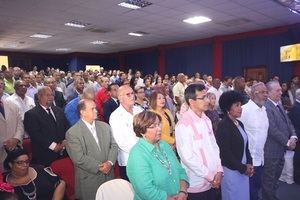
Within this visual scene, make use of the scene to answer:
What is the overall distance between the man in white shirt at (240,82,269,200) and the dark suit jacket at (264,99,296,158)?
0.98 feet

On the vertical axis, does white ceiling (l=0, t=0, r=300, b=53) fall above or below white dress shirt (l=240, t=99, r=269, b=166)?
above

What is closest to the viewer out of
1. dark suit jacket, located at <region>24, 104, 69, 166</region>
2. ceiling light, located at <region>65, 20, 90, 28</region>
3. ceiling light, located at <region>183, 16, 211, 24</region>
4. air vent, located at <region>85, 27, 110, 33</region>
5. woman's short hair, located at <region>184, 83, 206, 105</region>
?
woman's short hair, located at <region>184, 83, 206, 105</region>

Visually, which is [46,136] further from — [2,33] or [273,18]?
[2,33]

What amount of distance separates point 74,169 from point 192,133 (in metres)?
1.21

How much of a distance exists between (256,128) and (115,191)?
5.63 feet

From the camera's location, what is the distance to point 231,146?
258 cm

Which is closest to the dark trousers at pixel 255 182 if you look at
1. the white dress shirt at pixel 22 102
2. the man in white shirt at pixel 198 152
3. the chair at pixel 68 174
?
the man in white shirt at pixel 198 152

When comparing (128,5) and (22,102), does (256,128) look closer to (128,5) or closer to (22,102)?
(22,102)

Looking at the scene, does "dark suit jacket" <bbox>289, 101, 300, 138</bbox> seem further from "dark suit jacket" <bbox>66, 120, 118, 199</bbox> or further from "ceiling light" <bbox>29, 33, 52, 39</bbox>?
"ceiling light" <bbox>29, 33, 52, 39</bbox>

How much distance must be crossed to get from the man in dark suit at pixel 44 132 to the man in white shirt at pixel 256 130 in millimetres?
2149

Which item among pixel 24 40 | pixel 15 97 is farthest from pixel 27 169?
pixel 24 40

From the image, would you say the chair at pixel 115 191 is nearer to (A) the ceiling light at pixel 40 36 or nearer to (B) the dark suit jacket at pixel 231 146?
(B) the dark suit jacket at pixel 231 146

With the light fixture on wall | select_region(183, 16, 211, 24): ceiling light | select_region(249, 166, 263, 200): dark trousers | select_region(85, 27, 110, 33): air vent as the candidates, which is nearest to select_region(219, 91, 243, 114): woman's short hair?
select_region(249, 166, 263, 200): dark trousers

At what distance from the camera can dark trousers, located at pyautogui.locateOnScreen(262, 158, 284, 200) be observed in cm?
328
